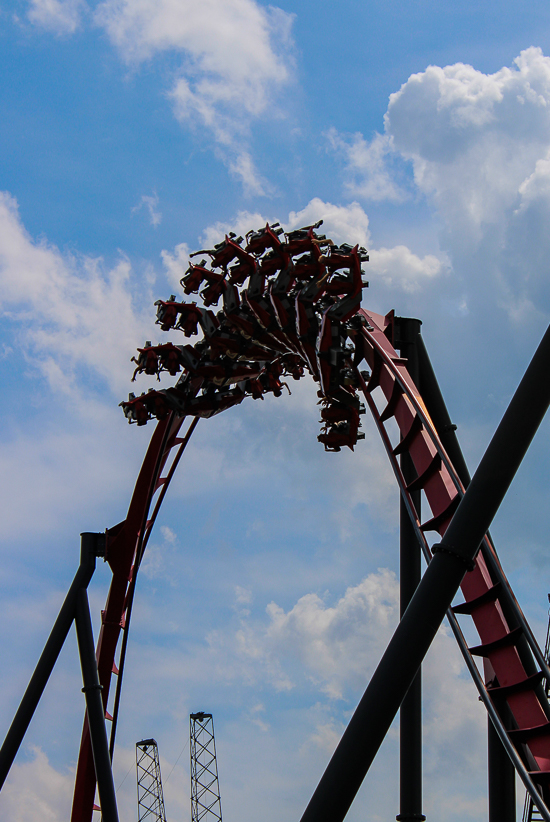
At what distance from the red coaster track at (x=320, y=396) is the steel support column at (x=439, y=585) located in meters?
Answer: 1.51

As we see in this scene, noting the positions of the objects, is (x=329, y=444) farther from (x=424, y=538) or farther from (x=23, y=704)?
(x=23, y=704)

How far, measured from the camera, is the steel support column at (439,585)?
3820mm

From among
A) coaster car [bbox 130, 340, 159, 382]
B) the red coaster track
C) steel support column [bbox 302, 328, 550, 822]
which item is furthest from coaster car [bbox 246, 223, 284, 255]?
steel support column [bbox 302, 328, 550, 822]

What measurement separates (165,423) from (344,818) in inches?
342

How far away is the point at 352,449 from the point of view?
33.7ft

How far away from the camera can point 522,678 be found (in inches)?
250

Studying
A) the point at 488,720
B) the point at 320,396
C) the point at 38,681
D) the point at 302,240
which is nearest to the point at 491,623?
the point at 488,720

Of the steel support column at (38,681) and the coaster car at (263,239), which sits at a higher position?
the coaster car at (263,239)

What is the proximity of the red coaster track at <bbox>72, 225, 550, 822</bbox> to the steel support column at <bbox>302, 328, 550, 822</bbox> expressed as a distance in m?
1.51

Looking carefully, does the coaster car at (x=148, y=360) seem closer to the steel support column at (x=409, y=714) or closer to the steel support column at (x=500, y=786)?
the steel support column at (x=409, y=714)

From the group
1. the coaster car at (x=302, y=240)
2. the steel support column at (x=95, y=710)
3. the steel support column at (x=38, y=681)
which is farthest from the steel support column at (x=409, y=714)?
the steel support column at (x=38, y=681)

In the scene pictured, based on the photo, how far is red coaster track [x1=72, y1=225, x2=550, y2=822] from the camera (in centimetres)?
645

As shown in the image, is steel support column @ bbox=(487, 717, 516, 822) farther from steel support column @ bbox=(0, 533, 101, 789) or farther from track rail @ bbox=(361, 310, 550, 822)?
steel support column @ bbox=(0, 533, 101, 789)

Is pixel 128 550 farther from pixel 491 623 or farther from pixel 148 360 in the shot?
pixel 491 623
